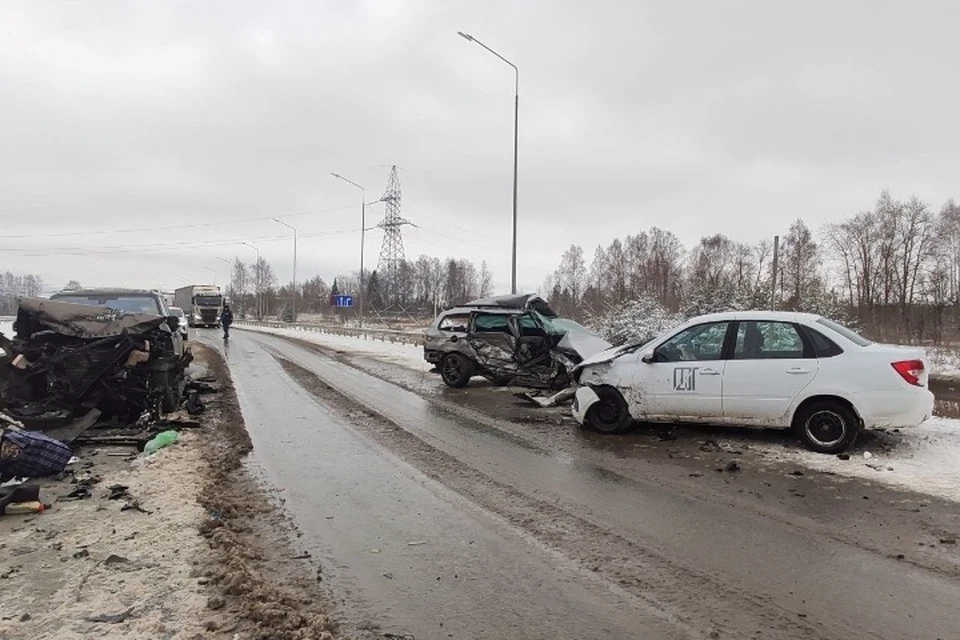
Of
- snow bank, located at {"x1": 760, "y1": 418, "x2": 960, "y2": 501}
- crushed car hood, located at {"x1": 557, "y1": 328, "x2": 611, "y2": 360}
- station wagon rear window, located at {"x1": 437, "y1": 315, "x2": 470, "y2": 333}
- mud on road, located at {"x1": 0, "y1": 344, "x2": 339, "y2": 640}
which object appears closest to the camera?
mud on road, located at {"x1": 0, "y1": 344, "x2": 339, "y2": 640}

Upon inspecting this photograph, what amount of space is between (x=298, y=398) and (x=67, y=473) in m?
6.00

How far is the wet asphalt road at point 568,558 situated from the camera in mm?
3523

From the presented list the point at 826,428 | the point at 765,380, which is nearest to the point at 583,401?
the point at 765,380

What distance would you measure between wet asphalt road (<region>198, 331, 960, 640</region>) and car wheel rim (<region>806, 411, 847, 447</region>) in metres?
2.48

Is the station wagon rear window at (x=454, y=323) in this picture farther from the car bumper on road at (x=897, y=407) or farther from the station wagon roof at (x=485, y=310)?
the car bumper on road at (x=897, y=407)

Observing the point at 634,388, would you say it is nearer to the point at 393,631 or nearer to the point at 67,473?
the point at 393,631

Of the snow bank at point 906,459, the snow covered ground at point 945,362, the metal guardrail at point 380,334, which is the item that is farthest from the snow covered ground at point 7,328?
the snow covered ground at point 945,362

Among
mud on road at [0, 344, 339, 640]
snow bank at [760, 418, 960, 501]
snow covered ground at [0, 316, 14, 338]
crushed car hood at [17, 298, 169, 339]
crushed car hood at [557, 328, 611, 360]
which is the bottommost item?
mud on road at [0, 344, 339, 640]

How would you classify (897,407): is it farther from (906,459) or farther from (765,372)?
(765,372)

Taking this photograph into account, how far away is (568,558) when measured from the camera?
4402 mm

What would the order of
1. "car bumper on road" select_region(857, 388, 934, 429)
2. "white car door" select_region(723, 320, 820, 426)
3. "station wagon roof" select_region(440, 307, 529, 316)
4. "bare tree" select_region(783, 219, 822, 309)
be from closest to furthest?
"car bumper on road" select_region(857, 388, 934, 429)
"white car door" select_region(723, 320, 820, 426)
"station wagon roof" select_region(440, 307, 529, 316)
"bare tree" select_region(783, 219, 822, 309)

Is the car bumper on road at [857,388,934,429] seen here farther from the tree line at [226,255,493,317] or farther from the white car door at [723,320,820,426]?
the tree line at [226,255,493,317]

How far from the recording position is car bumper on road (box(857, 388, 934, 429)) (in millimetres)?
6988

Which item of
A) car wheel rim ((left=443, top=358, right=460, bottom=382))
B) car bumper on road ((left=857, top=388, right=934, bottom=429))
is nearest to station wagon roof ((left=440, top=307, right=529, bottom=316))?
car wheel rim ((left=443, top=358, right=460, bottom=382))
